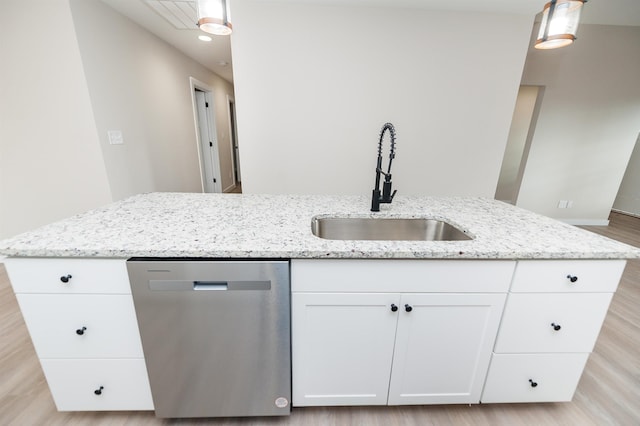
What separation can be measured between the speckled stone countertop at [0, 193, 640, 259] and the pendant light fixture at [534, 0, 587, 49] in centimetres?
84

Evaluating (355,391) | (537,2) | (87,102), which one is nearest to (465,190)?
(537,2)

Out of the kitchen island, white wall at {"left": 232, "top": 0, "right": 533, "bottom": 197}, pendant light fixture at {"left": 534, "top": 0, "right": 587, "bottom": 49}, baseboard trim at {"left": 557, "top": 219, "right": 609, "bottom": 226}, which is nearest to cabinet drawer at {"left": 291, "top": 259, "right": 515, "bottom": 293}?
the kitchen island

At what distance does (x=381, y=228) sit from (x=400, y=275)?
1.50 ft

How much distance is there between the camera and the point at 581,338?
112 centimetres

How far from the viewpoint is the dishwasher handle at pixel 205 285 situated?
935 millimetres

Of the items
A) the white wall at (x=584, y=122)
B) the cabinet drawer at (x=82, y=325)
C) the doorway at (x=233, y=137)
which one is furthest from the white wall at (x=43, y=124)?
the white wall at (x=584, y=122)

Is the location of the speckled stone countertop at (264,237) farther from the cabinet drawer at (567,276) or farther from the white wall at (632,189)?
the white wall at (632,189)

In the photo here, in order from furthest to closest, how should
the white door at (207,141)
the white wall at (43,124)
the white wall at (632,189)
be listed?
1. the white door at (207,141)
2. the white wall at (632,189)
3. the white wall at (43,124)

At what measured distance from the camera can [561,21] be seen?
1110 millimetres

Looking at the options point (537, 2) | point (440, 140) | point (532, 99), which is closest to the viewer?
point (537, 2)

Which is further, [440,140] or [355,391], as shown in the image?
[440,140]

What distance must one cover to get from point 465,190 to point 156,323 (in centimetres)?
296

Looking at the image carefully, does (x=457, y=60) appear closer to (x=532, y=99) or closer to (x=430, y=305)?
(x=430, y=305)

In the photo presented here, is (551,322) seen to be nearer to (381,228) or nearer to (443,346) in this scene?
(443,346)
